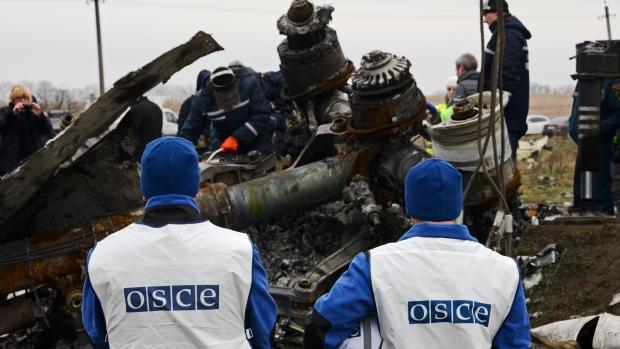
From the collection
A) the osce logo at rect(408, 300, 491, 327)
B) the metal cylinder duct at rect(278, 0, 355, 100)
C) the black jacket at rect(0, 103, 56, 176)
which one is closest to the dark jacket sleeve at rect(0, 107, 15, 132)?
the black jacket at rect(0, 103, 56, 176)

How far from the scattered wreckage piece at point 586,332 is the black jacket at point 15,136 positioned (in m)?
6.06

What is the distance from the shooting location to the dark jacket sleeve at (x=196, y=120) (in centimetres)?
968

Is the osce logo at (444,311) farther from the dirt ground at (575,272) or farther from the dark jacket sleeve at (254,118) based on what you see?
the dark jacket sleeve at (254,118)

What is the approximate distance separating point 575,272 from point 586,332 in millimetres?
1431

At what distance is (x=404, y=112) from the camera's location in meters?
7.45

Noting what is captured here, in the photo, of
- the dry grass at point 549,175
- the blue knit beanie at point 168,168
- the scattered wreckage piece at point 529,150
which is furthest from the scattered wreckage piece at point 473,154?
the scattered wreckage piece at point 529,150

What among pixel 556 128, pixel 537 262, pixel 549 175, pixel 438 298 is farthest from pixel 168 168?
pixel 556 128

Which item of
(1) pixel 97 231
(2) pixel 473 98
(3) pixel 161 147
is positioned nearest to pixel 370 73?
(2) pixel 473 98

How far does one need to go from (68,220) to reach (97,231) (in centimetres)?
21

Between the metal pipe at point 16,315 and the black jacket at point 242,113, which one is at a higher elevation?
the black jacket at point 242,113

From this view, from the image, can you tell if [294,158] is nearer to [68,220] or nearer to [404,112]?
[404,112]

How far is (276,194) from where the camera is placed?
286 inches

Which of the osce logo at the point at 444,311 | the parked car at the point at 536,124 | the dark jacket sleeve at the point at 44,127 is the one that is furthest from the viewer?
the parked car at the point at 536,124

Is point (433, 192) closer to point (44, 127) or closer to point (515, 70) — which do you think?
point (515, 70)
